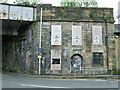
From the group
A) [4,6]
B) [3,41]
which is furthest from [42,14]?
[3,41]

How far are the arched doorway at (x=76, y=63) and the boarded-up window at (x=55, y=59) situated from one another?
1.56 m

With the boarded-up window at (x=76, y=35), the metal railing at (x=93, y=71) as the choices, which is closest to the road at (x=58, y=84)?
the metal railing at (x=93, y=71)

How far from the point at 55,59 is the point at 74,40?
305cm

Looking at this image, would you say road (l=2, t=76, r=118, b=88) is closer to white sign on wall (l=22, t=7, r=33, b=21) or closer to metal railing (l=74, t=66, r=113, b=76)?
metal railing (l=74, t=66, r=113, b=76)

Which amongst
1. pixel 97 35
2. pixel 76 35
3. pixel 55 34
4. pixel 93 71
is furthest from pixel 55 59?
pixel 97 35

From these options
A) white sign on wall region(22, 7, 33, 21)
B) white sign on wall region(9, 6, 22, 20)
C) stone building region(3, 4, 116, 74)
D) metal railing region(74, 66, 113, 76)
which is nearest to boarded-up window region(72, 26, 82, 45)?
stone building region(3, 4, 116, 74)

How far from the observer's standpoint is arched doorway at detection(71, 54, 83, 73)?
2048cm

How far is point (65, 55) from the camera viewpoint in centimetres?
2053

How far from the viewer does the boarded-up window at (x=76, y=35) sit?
819 inches

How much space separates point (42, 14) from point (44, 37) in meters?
2.63

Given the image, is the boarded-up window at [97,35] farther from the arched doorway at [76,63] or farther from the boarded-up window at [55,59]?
the boarded-up window at [55,59]

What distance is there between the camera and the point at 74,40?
68.3ft

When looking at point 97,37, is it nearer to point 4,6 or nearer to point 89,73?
point 89,73

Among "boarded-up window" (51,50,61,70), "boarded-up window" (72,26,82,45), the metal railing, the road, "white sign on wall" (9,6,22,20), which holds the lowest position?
the metal railing
